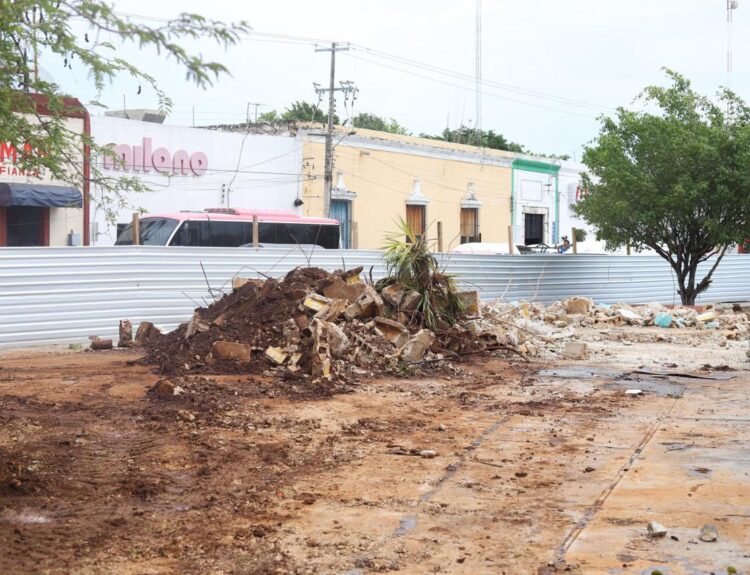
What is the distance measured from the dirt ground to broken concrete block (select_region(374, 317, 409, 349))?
132cm

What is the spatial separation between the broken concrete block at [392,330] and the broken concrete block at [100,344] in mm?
4424

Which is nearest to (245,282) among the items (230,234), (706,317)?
(230,234)

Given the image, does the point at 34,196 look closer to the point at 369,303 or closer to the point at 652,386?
the point at 369,303

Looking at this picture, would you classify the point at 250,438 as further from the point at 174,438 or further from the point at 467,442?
the point at 467,442

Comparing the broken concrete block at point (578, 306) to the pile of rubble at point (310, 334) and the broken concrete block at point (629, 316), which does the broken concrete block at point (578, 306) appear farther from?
the pile of rubble at point (310, 334)

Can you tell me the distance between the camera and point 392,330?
44.6ft

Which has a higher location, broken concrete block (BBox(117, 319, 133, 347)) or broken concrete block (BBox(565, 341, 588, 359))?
broken concrete block (BBox(117, 319, 133, 347))

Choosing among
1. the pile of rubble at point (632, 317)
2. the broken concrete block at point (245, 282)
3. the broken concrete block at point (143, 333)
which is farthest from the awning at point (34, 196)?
the pile of rubble at point (632, 317)

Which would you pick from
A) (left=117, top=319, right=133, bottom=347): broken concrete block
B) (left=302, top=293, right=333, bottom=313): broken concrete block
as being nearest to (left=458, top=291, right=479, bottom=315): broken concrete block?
(left=302, top=293, right=333, bottom=313): broken concrete block

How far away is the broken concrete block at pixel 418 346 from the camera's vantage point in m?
13.3

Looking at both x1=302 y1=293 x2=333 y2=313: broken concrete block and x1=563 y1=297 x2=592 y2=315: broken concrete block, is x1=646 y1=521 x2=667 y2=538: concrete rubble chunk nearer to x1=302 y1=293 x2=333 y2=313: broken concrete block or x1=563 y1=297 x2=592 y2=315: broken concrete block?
x1=302 y1=293 x2=333 y2=313: broken concrete block

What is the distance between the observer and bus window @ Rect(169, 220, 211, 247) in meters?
21.7

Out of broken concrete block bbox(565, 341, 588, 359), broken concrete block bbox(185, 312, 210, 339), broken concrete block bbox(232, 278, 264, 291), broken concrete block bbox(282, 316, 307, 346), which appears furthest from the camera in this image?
broken concrete block bbox(565, 341, 588, 359)

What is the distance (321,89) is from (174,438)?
34019mm
